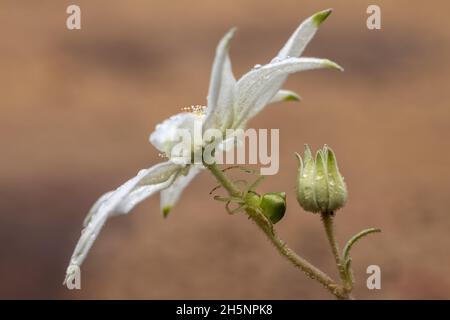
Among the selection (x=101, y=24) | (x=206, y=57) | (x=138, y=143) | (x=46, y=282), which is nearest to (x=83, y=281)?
(x=46, y=282)

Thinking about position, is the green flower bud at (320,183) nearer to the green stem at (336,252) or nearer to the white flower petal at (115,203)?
the green stem at (336,252)

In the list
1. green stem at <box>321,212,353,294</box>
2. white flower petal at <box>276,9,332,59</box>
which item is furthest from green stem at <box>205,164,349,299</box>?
white flower petal at <box>276,9,332,59</box>

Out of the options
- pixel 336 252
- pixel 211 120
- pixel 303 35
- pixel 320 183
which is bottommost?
pixel 336 252

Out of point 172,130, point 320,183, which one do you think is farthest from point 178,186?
point 320,183

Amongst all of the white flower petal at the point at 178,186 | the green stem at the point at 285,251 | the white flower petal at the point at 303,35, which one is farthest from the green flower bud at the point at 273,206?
the white flower petal at the point at 303,35

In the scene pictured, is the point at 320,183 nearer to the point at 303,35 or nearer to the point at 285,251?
the point at 285,251

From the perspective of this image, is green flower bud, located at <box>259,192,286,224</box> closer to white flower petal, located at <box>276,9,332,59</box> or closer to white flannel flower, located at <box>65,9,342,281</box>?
white flannel flower, located at <box>65,9,342,281</box>
